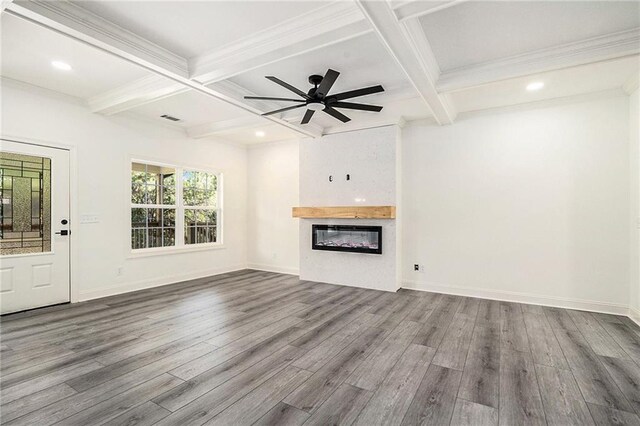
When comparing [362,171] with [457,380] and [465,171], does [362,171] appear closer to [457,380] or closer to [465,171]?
[465,171]

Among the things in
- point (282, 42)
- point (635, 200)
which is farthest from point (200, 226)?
point (635, 200)

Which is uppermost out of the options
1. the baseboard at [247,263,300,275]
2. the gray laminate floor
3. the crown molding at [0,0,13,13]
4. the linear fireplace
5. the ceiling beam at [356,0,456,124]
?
the crown molding at [0,0,13,13]

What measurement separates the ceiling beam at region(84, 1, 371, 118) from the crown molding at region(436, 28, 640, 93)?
1.54 meters

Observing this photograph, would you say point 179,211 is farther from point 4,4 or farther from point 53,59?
point 4,4

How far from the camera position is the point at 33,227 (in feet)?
13.1

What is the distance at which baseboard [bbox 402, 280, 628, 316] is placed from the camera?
153 inches

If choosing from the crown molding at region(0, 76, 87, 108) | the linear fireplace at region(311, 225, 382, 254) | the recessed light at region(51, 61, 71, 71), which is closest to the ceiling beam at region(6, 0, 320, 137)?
the recessed light at region(51, 61, 71, 71)

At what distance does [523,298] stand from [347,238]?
2.70 m

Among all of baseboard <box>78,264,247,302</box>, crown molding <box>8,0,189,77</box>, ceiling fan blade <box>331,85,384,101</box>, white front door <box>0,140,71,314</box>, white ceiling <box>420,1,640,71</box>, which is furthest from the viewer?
baseboard <box>78,264,247,302</box>

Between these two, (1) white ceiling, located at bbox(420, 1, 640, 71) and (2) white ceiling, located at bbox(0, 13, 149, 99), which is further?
(2) white ceiling, located at bbox(0, 13, 149, 99)

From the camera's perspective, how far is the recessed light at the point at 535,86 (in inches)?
144

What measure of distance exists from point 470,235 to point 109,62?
511 cm

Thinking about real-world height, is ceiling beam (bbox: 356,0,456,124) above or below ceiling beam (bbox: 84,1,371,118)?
below

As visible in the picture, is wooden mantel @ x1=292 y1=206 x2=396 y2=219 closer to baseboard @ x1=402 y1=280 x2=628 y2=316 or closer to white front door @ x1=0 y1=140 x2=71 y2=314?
baseboard @ x1=402 y1=280 x2=628 y2=316
